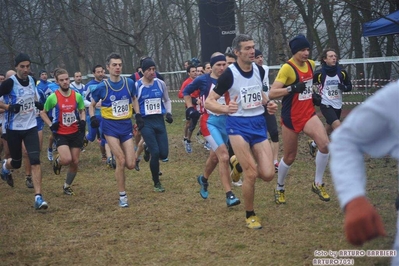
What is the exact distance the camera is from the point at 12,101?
904 cm

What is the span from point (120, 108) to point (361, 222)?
695 centimetres

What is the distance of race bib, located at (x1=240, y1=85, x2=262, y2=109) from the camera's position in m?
7.02

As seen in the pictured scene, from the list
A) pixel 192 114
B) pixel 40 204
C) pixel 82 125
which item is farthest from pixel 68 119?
pixel 192 114

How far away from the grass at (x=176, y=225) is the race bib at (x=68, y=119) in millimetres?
1207

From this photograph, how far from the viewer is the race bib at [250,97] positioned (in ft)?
23.0

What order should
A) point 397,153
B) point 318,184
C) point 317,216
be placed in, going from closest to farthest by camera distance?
point 397,153
point 317,216
point 318,184

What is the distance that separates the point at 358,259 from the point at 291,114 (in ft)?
8.65

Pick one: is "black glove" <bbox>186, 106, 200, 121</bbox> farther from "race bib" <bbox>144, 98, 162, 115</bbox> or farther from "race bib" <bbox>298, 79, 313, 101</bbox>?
"race bib" <bbox>298, 79, 313, 101</bbox>

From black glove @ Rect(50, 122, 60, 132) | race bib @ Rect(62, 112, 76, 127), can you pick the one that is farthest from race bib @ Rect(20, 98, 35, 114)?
race bib @ Rect(62, 112, 76, 127)

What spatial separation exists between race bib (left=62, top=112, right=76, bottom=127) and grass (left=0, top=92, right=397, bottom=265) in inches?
47.5

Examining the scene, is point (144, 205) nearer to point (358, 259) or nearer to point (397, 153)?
point (358, 259)

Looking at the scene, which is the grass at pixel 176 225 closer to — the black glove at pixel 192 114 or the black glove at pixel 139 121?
the black glove at pixel 139 121

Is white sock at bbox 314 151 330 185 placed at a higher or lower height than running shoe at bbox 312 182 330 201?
higher

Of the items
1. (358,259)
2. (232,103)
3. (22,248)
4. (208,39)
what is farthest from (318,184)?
(208,39)
